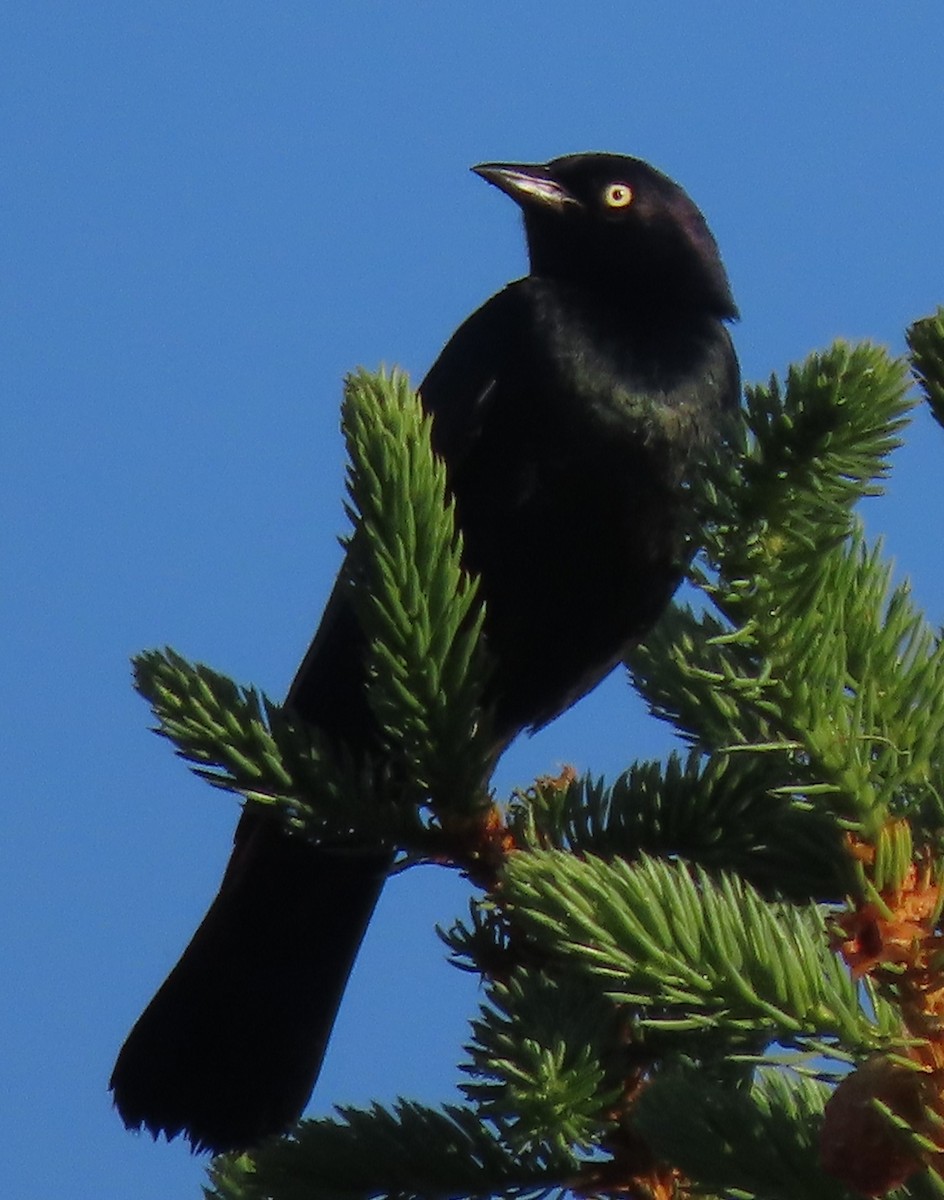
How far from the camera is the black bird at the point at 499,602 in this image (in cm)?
250

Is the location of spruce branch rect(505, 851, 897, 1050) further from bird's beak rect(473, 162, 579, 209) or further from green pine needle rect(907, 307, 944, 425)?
bird's beak rect(473, 162, 579, 209)

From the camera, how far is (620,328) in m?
3.34

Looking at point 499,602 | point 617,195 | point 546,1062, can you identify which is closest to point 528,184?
point 617,195

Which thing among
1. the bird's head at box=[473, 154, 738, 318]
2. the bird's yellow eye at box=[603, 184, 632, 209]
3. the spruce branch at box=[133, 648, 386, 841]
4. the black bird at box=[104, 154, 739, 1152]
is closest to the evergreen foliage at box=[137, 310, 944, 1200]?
the spruce branch at box=[133, 648, 386, 841]

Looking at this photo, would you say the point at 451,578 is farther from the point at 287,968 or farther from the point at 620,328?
the point at 620,328

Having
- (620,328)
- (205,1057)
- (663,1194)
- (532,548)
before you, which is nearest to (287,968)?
(205,1057)

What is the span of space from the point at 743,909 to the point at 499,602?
1.85 metres

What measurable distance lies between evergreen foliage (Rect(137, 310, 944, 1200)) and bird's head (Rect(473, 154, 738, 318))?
2.28 meters

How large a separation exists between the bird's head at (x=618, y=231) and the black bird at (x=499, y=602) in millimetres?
189

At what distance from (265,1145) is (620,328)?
218 cm

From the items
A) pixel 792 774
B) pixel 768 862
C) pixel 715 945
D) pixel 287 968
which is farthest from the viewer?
pixel 287 968

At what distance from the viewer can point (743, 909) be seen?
1085 millimetres

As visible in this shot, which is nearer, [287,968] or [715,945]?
[715,945]

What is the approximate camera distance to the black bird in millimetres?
2496
